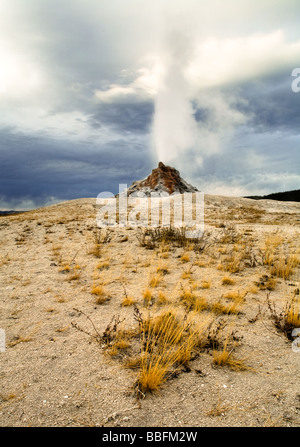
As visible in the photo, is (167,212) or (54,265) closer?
(54,265)

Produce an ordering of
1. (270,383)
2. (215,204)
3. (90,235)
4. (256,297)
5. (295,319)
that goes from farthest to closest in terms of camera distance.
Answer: (215,204) < (90,235) < (256,297) < (295,319) < (270,383)

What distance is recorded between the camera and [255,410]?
2.58m

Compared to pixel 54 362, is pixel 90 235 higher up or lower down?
higher up

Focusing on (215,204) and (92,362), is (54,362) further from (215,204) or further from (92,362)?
(215,204)

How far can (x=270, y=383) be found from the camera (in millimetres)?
2961

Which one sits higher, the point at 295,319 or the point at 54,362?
the point at 295,319
